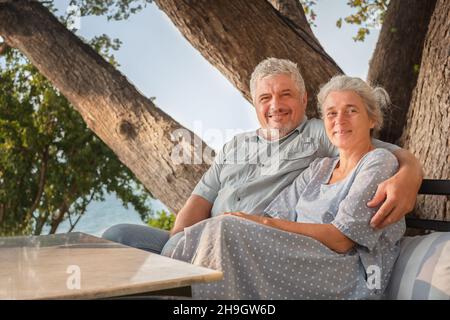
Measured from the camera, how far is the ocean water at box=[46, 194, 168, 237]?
11242 mm

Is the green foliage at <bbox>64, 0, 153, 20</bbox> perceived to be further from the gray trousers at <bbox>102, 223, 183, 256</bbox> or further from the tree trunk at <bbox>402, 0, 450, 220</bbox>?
the gray trousers at <bbox>102, 223, 183, 256</bbox>

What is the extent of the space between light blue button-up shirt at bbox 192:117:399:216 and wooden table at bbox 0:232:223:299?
2.83 feet

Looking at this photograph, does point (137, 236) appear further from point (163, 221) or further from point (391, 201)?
point (163, 221)

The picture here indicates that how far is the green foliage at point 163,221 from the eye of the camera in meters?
9.77

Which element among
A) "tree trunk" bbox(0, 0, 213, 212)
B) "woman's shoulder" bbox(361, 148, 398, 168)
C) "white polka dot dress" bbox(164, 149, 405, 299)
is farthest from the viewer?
"tree trunk" bbox(0, 0, 213, 212)

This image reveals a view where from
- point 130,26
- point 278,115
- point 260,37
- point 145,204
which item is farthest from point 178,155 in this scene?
point 145,204

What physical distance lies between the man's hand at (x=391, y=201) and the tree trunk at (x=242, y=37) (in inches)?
67.4

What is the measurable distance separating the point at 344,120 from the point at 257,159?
0.69m

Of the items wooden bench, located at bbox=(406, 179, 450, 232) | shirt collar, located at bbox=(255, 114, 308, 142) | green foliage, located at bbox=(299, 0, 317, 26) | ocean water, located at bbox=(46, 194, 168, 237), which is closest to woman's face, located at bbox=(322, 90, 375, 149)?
wooden bench, located at bbox=(406, 179, 450, 232)

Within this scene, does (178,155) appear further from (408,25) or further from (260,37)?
(408,25)

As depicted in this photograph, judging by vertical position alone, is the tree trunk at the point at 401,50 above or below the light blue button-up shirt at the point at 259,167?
above

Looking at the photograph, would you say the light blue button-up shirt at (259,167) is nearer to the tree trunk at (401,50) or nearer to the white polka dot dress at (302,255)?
the white polka dot dress at (302,255)

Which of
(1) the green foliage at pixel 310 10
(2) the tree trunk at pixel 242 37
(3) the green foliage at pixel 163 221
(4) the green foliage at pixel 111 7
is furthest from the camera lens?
(3) the green foliage at pixel 163 221

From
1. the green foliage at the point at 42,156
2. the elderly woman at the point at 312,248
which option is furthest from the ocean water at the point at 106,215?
the elderly woman at the point at 312,248
